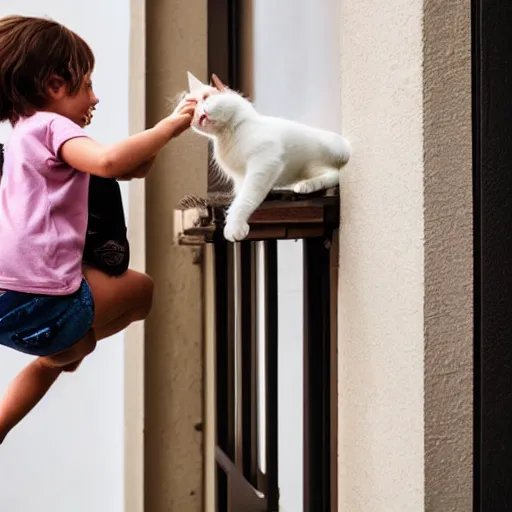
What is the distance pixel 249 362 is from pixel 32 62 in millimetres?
545

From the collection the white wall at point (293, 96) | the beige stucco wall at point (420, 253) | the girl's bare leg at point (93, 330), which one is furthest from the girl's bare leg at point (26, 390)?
the white wall at point (293, 96)

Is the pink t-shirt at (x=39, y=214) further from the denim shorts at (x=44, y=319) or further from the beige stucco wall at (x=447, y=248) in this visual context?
the beige stucco wall at (x=447, y=248)

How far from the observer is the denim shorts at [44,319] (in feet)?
1.73

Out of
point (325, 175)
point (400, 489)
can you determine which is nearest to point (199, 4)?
point (325, 175)

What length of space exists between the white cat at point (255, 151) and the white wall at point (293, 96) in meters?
0.18

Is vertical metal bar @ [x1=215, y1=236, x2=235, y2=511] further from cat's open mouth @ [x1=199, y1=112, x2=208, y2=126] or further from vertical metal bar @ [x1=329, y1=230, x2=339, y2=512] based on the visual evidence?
cat's open mouth @ [x1=199, y1=112, x2=208, y2=126]

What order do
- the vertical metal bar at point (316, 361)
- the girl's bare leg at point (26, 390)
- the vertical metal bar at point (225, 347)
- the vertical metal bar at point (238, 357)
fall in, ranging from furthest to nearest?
the vertical metal bar at point (225, 347) < the vertical metal bar at point (238, 357) < the vertical metal bar at point (316, 361) < the girl's bare leg at point (26, 390)

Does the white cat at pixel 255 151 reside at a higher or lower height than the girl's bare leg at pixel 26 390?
higher

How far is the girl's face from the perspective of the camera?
0.54m

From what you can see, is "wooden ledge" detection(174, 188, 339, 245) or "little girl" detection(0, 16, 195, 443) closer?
"little girl" detection(0, 16, 195, 443)

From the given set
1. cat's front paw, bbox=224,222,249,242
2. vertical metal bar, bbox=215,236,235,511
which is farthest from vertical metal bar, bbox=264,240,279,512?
vertical metal bar, bbox=215,236,235,511

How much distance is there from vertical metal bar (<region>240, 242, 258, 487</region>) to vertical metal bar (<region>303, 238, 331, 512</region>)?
0.65 ft

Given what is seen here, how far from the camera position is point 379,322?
22.3 inches

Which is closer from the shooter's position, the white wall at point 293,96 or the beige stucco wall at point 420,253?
the beige stucco wall at point 420,253
